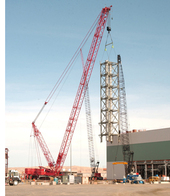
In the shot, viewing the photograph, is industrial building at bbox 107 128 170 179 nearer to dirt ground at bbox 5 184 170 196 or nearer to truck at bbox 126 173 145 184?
truck at bbox 126 173 145 184

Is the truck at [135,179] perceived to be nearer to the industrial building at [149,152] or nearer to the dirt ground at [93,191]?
the dirt ground at [93,191]

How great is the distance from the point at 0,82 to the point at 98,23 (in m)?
104

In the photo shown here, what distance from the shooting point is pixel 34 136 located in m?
124

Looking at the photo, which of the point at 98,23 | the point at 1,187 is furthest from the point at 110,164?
the point at 1,187

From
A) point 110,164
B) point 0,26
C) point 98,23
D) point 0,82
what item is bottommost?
point 110,164

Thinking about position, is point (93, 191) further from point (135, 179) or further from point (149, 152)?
point (149, 152)

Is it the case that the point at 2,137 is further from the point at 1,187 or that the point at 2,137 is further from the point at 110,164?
the point at 110,164

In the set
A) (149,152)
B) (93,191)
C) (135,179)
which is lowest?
(135,179)

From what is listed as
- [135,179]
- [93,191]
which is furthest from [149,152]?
[93,191]

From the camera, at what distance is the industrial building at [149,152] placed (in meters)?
95.1

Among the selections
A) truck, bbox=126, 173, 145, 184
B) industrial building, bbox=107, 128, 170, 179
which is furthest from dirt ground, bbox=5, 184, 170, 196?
industrial building, bbox=107, 128, 170, 179

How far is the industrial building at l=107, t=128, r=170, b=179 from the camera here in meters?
95.1

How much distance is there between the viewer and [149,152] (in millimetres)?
99625

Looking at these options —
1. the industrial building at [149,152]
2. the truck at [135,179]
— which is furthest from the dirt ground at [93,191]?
the industrial building at [149,152]
